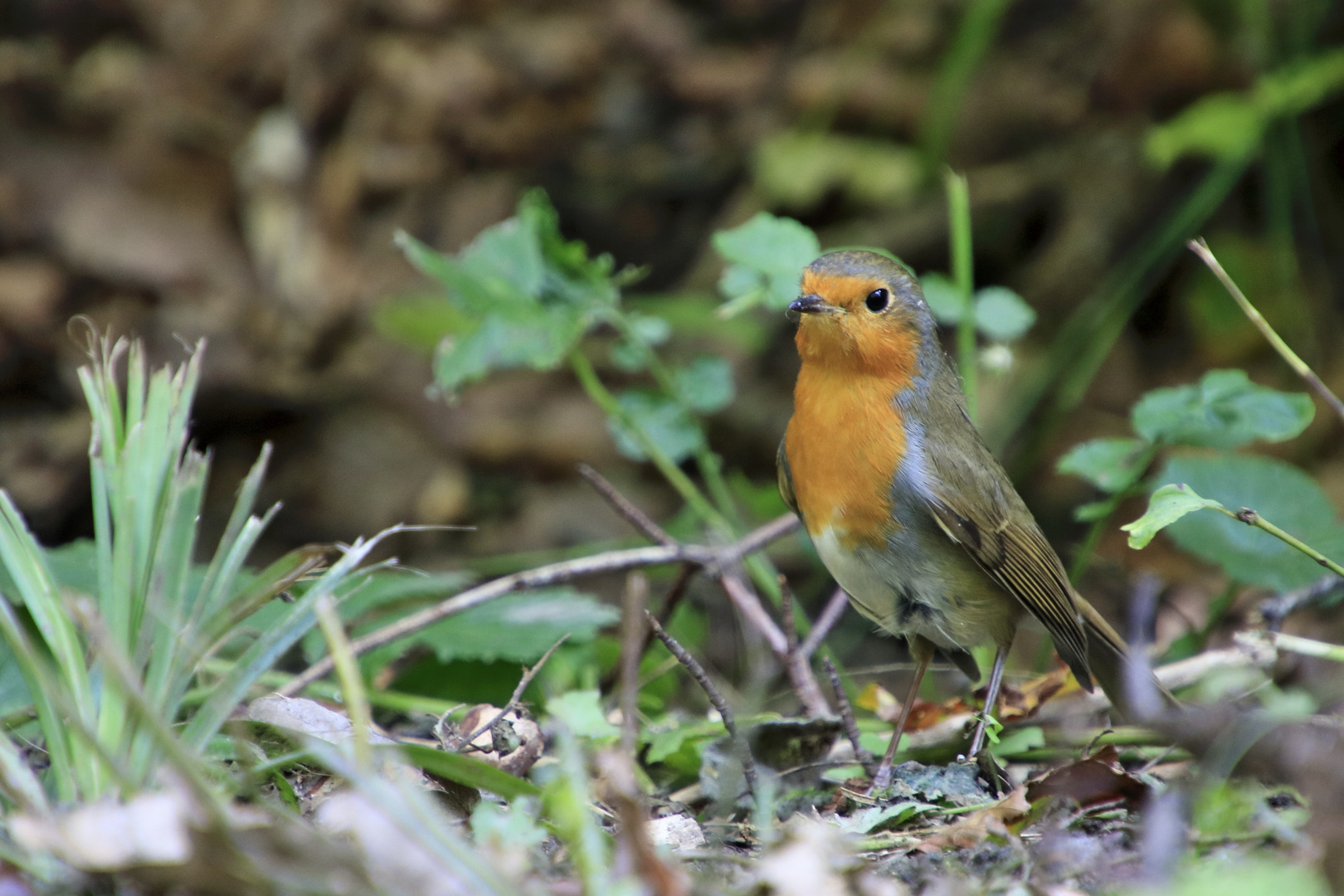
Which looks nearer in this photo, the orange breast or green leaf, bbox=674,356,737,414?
the orange breast

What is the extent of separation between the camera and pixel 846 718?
2523mm

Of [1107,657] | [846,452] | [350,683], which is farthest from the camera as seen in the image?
[1107,657]

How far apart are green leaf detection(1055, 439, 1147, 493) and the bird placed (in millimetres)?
185

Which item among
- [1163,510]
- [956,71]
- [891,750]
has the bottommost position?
[891,750]

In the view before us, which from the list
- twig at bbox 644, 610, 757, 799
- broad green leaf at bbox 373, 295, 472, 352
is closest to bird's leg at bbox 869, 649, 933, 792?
twig at bbox 644, 610, 757, 799

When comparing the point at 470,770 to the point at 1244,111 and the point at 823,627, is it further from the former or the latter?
the point at 1244,111

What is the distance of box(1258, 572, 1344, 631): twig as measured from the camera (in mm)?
2859

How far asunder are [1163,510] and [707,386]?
1.53 m

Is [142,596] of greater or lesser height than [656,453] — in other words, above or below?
above

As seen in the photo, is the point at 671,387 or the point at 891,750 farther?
the point at 671,387

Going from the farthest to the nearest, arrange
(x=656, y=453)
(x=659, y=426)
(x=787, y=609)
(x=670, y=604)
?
1. (x=659, y=426)
2. (x=656, y=453)
3. (x=670, y=604)
4. (x=787, y=609)

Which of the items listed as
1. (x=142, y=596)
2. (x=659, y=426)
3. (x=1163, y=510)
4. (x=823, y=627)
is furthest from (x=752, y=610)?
(x=142, y=596)

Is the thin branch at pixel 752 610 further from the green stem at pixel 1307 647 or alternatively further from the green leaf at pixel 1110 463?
the green stem at pixel 1307 647

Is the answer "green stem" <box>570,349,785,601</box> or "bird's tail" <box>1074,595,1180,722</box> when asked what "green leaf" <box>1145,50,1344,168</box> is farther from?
"green stem" <box>570,349,785,601</box>
